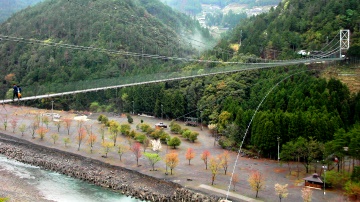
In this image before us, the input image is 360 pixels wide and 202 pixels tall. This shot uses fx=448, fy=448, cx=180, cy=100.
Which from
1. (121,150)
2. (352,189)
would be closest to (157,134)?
(121,150)

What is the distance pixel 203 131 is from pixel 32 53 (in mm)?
25861

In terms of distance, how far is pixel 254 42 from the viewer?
105 feet

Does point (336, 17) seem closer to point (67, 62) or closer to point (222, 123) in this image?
point (222, 123)

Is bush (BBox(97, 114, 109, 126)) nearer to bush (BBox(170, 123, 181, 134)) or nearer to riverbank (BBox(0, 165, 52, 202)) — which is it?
bush (BBox(170, 123, 181, 134))

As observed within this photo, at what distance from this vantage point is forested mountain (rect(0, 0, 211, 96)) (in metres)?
41.2

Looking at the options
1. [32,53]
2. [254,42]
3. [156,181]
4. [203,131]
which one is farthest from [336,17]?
[32,53]

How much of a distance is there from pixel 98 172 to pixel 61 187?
1.71 meters

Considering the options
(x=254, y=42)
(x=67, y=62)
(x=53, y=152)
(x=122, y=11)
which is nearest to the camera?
(x=53, y=152)

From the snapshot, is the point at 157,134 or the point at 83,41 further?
the point at 83,41

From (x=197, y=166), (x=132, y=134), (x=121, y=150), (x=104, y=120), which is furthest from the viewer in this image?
(x=104, y=120)

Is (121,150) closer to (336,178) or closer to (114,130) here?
(114,130)

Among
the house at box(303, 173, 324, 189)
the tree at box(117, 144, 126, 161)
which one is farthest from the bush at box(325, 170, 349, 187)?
the tree at box(117, 144, 126, 161)

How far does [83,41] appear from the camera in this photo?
158ft

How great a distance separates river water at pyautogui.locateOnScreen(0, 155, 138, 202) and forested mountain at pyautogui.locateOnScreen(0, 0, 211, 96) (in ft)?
60.2
